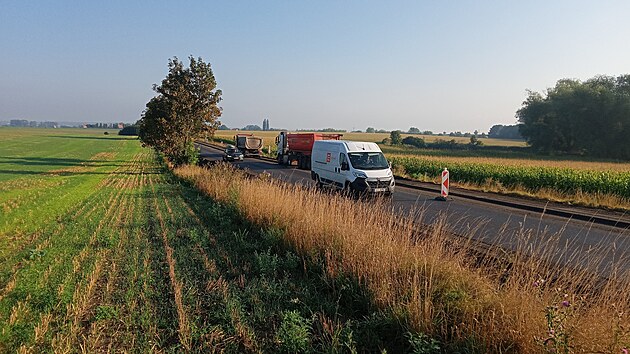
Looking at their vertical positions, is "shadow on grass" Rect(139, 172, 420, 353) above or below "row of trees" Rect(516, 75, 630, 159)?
below

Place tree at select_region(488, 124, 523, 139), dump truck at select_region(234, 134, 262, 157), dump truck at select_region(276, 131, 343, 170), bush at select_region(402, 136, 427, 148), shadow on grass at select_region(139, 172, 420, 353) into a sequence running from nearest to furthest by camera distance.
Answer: shadow on grass at select_region(139, 172, 420, 353)
dump truck at select_region(276, 131, 343, 170)
dump truck at select_region(234, 134, 262, 157)
bush at select_region(402, 136, 427, 148)
tree at select_region(488, 124, 523, 139)

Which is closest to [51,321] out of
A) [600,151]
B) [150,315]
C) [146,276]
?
[150,315]

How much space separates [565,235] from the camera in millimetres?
10039

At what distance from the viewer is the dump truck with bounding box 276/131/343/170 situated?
32.2 metres

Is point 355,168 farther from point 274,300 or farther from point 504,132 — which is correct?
point 504,132

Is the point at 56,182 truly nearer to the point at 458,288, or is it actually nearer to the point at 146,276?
the point at 146,276

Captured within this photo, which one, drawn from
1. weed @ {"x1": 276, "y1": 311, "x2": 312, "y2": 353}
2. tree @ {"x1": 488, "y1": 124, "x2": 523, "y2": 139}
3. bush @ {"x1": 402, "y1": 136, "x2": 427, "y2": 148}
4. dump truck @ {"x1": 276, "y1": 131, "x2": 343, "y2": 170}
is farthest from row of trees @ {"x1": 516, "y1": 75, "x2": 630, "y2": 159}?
tree @ {"x1": 488, "y1": 124, "x2": 523, "y2": 139}

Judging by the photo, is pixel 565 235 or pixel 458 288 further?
pixel 565 235

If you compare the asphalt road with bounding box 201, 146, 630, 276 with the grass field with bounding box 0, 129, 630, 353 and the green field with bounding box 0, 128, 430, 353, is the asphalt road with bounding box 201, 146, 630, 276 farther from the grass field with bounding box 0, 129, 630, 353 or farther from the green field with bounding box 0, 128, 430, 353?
the green field with bounding box 0, 128, 430, 353

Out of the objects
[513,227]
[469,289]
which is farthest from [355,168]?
[469,289]

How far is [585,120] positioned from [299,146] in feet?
154

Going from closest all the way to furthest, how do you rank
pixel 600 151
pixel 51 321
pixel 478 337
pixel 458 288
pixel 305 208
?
pixel 478 337 → pixel 458 288 → pixel 51 321 → pixel 305 208 → pixel 600 151

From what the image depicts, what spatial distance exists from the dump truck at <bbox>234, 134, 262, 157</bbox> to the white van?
28513 mm

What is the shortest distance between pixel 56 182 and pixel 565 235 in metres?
24.0
